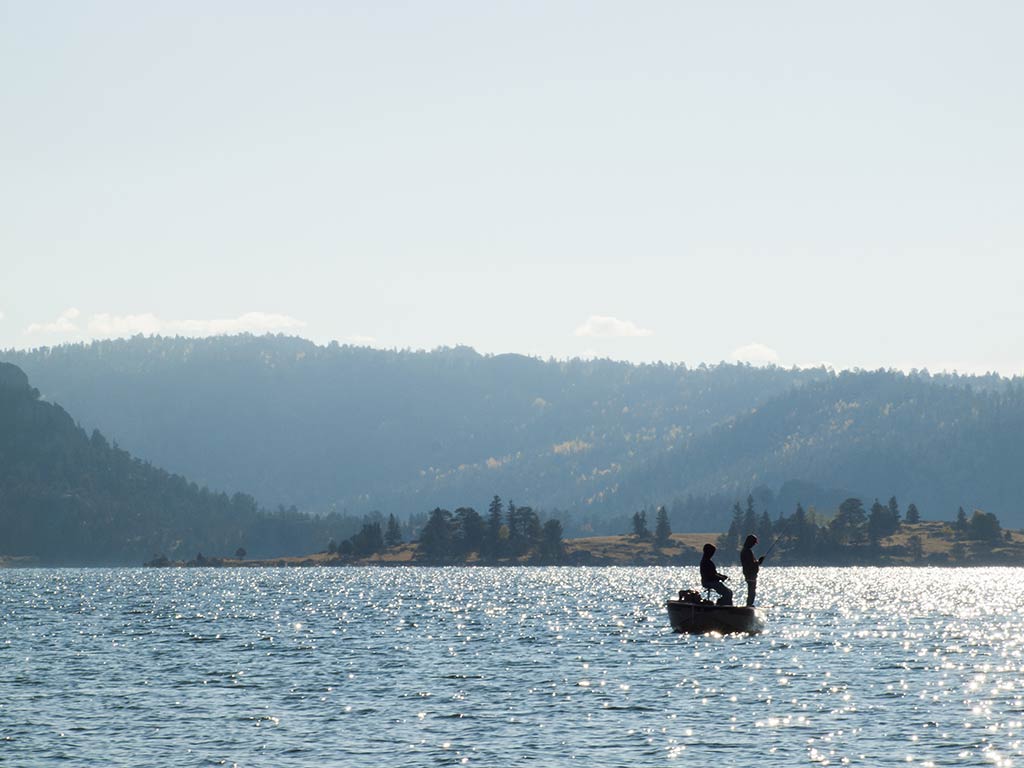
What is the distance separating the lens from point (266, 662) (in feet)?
292

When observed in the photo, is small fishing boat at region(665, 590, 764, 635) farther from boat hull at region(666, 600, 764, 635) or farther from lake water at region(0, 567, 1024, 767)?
lake water at region(0, 567, 1024, 767)

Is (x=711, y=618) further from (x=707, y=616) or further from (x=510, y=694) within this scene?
(x=510, y=694)

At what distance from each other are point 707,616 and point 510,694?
3519 centimetres

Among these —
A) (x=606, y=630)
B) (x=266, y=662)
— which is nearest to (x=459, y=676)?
(x=266, y=662)

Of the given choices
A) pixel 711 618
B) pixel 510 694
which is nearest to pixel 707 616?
pixel 711 618

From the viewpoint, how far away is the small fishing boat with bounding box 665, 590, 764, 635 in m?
103

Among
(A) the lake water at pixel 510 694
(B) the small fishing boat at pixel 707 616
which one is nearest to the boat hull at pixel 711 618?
(B) the small fishing boat at pixel 707 616

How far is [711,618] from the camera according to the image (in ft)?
339

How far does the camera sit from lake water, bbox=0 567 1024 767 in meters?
53.9

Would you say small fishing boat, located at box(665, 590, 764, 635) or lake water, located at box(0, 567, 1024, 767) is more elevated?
small fishing boat, located at box(665, 590, 764, 635)

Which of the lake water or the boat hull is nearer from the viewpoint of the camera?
the lake water

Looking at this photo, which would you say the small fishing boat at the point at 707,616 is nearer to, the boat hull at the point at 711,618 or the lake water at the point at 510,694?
the boat hull at the point at 711,618

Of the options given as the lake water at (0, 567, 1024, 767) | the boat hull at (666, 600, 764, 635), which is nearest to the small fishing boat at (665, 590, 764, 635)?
the boat hull at (666, 600, 764, 635)

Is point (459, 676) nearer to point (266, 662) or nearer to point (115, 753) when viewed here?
point (266, 662)
